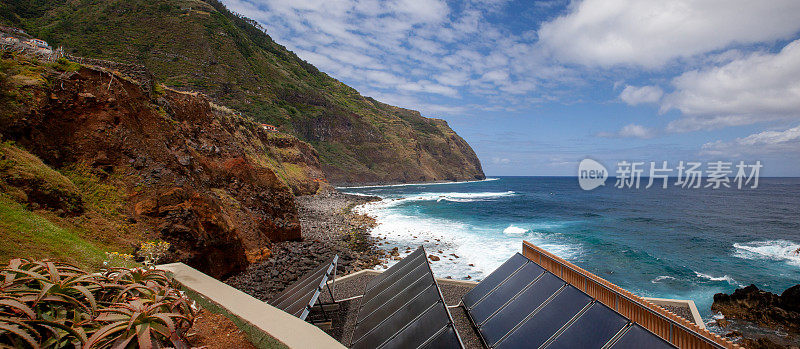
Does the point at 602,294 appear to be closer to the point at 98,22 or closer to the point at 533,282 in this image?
the point at 533,282

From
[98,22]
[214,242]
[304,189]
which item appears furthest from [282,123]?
[214,242]

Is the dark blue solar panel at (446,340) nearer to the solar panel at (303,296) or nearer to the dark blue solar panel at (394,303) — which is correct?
the dark blue solar panel at (394,303)

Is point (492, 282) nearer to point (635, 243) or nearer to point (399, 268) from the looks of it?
point (399, 268)

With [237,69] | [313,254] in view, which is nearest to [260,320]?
[313,254]

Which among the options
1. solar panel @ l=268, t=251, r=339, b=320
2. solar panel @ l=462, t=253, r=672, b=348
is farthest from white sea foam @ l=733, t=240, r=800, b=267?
solar panel @ l=268, t=251, r=339, b=320

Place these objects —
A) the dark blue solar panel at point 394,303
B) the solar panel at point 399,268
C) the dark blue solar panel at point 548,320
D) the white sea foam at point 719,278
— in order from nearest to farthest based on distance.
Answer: the dark blue solar panel at point 548,320, the dark blue solar panel at point 394,303, the solar panel at point 399,268, the white sea foam at point 719,278

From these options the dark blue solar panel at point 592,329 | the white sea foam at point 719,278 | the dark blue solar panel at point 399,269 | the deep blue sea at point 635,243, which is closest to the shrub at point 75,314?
the dark blue solar panel at point 592,329

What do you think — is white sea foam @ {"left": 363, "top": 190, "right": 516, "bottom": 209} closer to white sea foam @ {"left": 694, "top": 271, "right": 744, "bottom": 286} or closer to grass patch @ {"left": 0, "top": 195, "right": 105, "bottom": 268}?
white sea foam @ {"left": 694, "top": 271, "right": 744, "bottom": 286}
